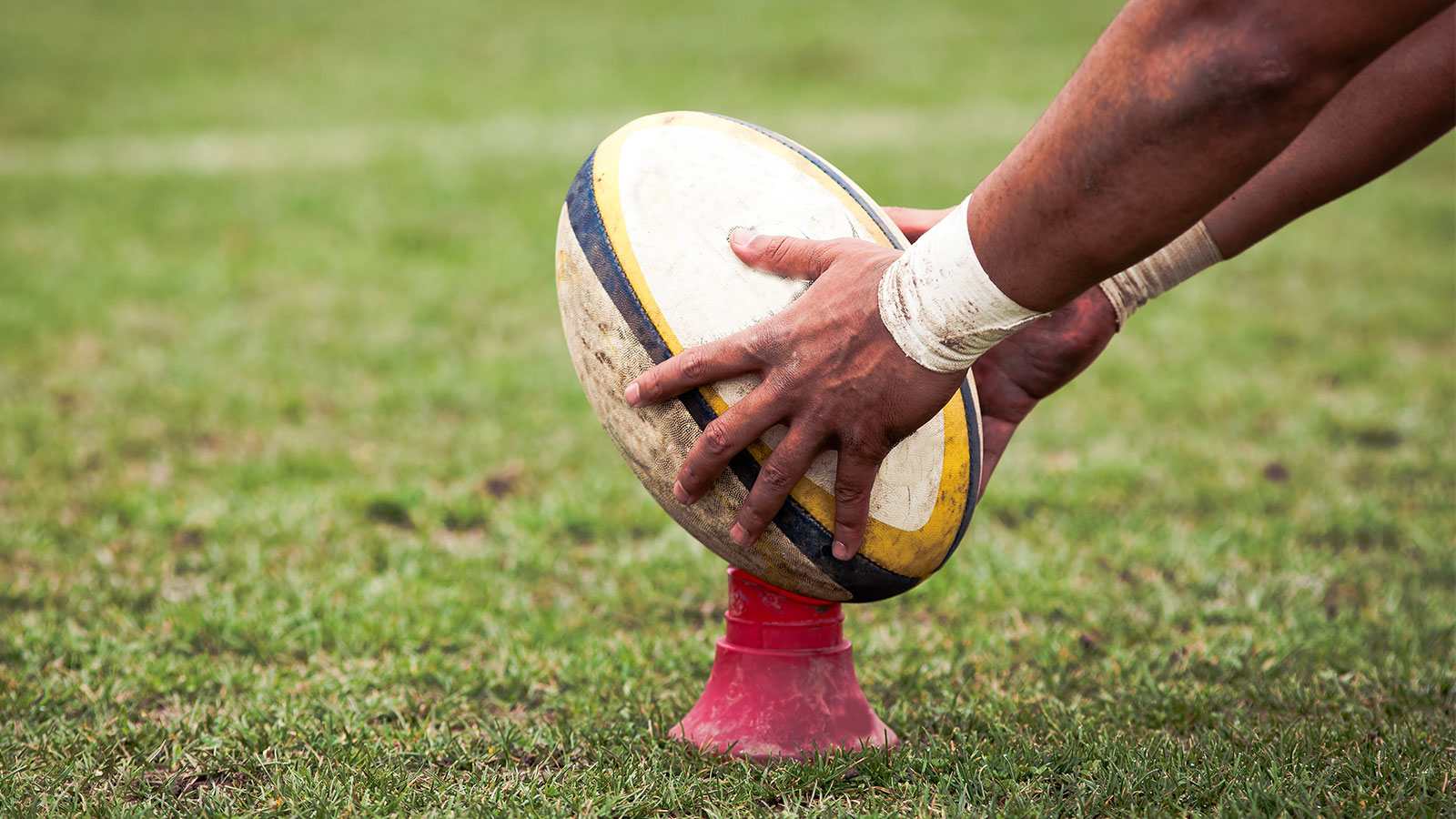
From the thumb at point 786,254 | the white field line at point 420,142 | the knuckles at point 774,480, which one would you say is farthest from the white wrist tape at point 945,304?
the white field line at point 420,142

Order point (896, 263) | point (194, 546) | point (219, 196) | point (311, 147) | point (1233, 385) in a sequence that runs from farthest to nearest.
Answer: point (311, 147)
point (219, 196)
point (1233, 385)
point (194, 546)
point (896, 263)

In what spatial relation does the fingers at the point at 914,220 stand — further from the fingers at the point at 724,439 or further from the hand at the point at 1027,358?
the fingers at the point at 724,439

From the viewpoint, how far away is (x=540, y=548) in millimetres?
3602

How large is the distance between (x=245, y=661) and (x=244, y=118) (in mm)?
10781

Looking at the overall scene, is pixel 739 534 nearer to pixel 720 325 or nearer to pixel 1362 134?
pixel 720 325

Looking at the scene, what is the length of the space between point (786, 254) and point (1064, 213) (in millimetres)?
514

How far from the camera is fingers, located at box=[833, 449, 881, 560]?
189 centimetres

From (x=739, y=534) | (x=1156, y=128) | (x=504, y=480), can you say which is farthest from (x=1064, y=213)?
(x=504, y=480)

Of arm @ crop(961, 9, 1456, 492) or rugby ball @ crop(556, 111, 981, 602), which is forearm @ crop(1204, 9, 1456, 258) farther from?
rugby ball @ crop(556, 111, 981, 602)

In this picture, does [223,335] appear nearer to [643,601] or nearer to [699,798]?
[643,601]

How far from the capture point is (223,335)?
577cm

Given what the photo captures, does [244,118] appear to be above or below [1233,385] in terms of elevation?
above

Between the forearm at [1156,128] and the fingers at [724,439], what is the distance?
1.36 ft

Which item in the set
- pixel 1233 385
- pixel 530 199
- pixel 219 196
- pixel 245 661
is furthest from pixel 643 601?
pixel 219 196
